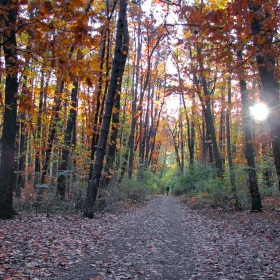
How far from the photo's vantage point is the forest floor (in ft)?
15.6

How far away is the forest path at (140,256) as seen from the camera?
476 centimetres

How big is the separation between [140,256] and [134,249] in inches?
24.9

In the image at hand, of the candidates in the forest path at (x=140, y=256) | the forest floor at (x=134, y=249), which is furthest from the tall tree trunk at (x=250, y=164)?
the forest path at (x=140, y=256)

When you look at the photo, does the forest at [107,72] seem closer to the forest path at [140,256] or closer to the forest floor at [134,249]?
the forest floor at [134,249]

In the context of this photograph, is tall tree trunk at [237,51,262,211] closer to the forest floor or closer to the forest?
the forest

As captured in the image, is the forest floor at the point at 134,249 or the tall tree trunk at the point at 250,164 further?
the tall tree trunk at the point at 250,164

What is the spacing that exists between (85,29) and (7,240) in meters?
4.90

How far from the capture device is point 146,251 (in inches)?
249

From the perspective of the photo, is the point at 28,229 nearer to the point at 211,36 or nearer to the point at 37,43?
the point at 37,43

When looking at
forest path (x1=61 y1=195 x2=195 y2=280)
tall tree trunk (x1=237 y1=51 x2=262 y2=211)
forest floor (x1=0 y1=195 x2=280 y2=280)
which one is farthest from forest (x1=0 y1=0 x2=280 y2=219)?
forest path (x1=61 y1=195 x2=195 y2=280)

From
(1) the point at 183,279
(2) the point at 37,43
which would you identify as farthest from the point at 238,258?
(2) the point at 37,43

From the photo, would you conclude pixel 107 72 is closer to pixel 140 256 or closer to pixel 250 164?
pixel 250 164

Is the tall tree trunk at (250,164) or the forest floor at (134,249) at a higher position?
the tall tree trunk at (250,164)

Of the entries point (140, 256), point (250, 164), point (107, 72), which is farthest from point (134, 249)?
point (107, 72)
